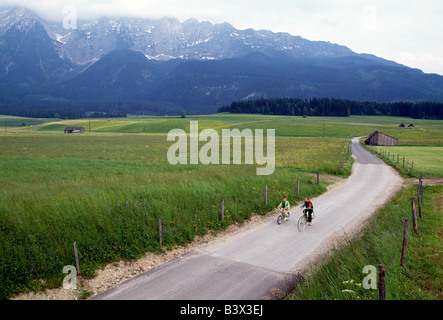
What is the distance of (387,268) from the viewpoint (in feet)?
33.9

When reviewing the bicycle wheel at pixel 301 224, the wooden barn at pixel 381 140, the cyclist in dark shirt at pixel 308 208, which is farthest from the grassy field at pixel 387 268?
the wooden barn at pixel 381 140

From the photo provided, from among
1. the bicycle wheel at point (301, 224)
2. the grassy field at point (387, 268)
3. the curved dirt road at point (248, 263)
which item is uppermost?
the grassy field at point (387, 268)

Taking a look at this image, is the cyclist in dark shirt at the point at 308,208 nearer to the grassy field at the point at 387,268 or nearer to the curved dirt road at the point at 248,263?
the curved dirt road at the point at 248,263

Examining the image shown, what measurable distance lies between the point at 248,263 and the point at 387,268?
531 cm

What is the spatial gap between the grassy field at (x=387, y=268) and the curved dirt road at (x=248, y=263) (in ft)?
4.13

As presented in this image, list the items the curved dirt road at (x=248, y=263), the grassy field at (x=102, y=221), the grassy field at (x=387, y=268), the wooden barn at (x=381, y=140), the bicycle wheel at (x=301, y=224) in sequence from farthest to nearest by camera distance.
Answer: the wooden barn at (x=381, y=140), the bicycle wheel at (x=301, y=224), the grassy field at (x=102, y=221), the curved dirt road at (x=248, y=263), the grassy field at (x=387, y=268)

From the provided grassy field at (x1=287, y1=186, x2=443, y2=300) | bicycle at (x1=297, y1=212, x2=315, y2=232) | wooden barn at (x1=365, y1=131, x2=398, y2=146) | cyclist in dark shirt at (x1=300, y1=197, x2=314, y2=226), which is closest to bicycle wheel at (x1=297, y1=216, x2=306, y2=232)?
bicycle at (x1=297, y1=212, x2=315, y2=232)

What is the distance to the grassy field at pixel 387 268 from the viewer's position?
9430 millimetres

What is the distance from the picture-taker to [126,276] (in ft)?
41.0

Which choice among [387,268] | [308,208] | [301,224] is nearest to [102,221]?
[301,224]

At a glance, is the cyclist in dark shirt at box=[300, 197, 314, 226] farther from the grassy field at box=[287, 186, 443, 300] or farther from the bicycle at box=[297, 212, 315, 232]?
the grassy field at box=[287, 186, 443, 300]

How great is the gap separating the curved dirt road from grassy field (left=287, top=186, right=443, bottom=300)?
→ 1.26 metres

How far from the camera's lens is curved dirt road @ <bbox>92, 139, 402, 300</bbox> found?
1103 centimetres
